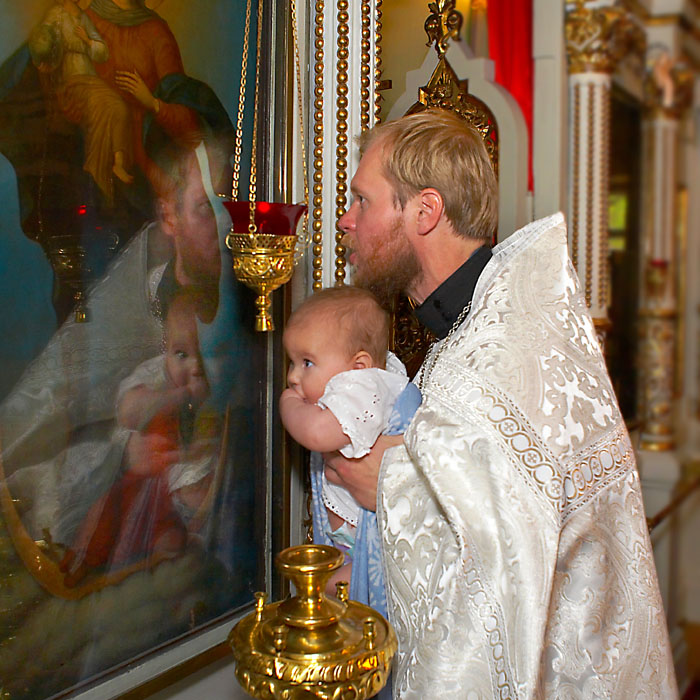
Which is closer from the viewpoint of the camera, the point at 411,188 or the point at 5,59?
the point at 5,59

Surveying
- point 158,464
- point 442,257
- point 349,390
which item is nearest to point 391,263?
point 442,257

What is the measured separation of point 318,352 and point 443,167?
20.6 inches

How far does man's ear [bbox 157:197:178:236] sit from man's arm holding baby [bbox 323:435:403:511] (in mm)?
598

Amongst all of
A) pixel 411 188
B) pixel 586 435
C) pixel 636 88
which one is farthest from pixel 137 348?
pixel 636 88

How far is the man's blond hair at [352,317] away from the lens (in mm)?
1735

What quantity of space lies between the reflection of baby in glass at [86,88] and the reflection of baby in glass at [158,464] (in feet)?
1.04

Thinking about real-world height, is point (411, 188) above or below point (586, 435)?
above

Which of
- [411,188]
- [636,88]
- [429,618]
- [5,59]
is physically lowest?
[429,618]

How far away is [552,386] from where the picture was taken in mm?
1503

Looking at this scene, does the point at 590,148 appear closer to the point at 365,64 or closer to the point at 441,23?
the point at 441,23

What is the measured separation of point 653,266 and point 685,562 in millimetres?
656

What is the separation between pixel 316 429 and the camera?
1.65 m

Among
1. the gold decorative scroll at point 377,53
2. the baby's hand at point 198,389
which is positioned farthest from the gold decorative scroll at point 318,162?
the baby's hand at point 198,389

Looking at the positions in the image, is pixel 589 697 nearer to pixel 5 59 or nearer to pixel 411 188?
pixel 411 188
